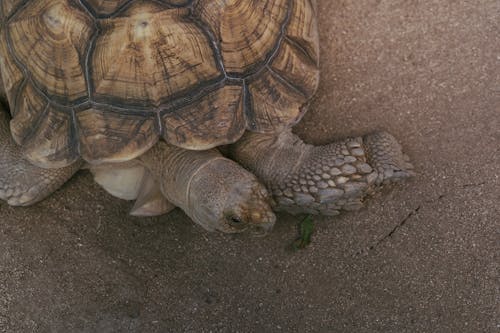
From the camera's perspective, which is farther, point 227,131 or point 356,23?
point 356,23

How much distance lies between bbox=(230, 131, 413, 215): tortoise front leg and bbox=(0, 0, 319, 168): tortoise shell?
191mm

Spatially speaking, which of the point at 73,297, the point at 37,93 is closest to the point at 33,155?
the point at 37,93

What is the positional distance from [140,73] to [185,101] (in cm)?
24

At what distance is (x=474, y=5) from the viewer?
309cm

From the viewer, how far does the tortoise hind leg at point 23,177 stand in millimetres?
2875

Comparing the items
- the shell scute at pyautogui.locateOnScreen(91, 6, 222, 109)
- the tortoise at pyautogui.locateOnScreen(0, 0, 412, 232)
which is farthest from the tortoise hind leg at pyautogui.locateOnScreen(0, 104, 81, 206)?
the shell scute at pyautogui.locateOnScreen(91, 6, 222, 109)

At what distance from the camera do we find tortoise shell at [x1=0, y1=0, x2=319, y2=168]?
7.88 ft

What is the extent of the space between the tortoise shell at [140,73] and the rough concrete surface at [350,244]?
0.58 m

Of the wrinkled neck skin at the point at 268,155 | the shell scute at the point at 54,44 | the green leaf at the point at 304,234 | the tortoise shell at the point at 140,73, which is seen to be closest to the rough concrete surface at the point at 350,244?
the green leaf at the point at 304,234

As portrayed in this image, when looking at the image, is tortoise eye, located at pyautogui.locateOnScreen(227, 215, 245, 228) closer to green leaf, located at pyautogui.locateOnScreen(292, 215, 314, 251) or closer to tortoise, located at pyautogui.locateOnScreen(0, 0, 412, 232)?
tortoise, located at pyautogui.locateOnScreen(0, 0, 412, 232)

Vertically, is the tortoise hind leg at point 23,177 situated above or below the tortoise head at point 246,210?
below

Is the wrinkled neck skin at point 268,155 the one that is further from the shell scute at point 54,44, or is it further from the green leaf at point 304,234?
the shell scute at point 54,44

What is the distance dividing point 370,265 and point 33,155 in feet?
6.12

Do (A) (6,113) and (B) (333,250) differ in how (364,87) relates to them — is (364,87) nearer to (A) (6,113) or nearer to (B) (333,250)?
(B) (333,250)
